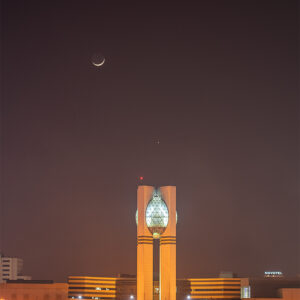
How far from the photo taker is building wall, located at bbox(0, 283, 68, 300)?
146775 mm

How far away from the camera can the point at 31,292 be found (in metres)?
148

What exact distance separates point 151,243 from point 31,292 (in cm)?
2812

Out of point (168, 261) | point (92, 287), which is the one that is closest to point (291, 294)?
point (168, 261)

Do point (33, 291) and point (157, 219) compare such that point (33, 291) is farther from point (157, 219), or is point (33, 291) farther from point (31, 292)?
point (157, 219)

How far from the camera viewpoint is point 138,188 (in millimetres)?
135500

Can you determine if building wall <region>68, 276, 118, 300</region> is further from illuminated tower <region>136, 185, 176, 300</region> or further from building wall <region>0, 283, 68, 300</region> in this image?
illuminated tower <region>136, 185, 176, 300</region>

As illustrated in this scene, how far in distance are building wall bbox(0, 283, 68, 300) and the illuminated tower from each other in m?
23.7

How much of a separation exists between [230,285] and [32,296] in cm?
3760

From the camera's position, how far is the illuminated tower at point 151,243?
13175 centimetres

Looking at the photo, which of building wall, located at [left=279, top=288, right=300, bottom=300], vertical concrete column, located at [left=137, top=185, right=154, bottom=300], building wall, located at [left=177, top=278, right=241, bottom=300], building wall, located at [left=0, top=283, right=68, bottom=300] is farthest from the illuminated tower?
building wall, located at [left=177, top=278, right=241, bottom=300]

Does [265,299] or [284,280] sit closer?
[265,299]

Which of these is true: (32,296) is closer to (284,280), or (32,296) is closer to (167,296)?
(167,296)

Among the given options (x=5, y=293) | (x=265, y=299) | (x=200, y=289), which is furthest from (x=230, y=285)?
(x=5, y=293)

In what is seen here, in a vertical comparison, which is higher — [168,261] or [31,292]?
[168,261]
